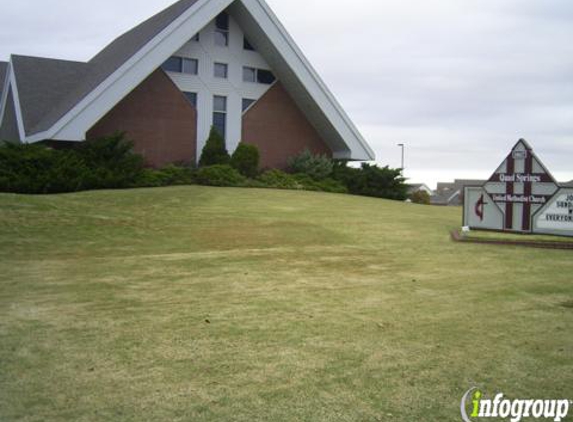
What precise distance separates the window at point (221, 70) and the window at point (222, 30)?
1062 mm

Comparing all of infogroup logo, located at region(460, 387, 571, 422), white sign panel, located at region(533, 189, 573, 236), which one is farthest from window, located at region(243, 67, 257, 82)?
infogroup logo, located at region(460, 387, 571, 422)

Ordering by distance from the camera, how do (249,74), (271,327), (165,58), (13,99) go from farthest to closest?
(249,74) < (13,99) < (165,58) < (271,327)

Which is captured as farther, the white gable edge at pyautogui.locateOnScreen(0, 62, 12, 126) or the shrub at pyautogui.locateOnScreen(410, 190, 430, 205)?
the shrub at pyautogui.locateOnScreen(410, 190, 430, 205)

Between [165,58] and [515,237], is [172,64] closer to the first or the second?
[165,58]

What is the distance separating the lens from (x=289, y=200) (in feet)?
72.1

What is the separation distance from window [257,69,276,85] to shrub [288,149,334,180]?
14.5 ft

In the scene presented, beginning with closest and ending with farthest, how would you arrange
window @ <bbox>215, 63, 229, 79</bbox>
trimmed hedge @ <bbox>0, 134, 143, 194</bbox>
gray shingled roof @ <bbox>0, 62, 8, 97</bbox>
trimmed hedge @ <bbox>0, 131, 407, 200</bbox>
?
trimmed hedge @ <bbox>0, 134, 143, 194</bbox>, trimmed hedge @ <bbox>0, 131, 407, 200</bbox>, window @ <bbox>215, 63, 229, 79</bbox>, gray shingled roof @ <bbox>0, 62, 8, 97</bbox>

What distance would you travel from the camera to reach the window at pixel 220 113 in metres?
32.0

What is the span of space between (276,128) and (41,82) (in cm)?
1276

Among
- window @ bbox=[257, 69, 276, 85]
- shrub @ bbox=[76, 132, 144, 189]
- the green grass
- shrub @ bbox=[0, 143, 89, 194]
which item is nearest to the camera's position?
the green grass

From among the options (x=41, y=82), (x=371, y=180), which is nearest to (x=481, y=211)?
(x=371, y=180)

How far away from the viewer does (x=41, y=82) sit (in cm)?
3102

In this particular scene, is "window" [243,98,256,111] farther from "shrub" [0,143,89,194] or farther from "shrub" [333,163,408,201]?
"shrub" [0,143,89,194]

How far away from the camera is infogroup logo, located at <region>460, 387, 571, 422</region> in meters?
4.00
